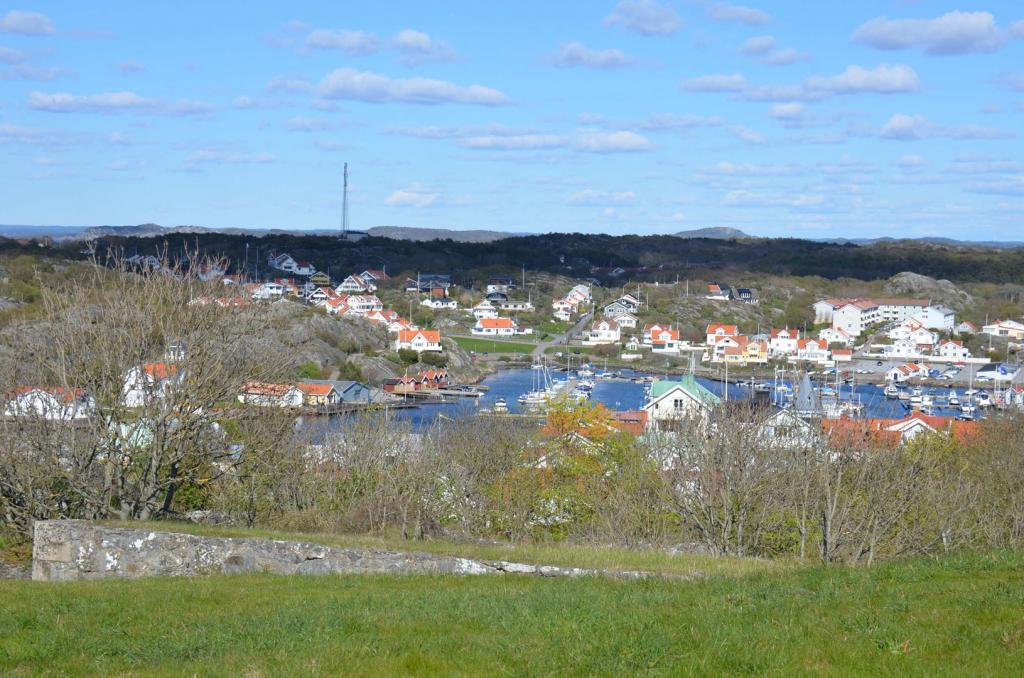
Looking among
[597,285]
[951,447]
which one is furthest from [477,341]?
[951,447]

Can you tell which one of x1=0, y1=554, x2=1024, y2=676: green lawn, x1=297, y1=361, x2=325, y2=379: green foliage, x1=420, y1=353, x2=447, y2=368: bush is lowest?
x1=420, y1=353, x2=447, y2=368: bush

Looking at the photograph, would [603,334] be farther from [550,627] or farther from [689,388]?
[550,627]

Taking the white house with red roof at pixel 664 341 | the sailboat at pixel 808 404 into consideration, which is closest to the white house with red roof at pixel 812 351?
the white house with red roof at pixel 664 341

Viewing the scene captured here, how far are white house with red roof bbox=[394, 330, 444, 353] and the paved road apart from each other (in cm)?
974

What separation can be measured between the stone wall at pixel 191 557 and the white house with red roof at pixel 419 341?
65724 mm

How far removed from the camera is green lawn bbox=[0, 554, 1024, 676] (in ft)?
19.9

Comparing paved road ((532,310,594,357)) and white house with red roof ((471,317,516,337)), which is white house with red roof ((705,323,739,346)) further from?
white house with red roof ((471,317,516,337))

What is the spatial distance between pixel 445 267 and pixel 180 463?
114869 millimetres

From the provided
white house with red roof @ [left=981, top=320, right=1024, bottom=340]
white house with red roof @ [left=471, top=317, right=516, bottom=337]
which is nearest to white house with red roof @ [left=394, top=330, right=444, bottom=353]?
white house with red roof @ [left=471, top=317, right=516, bottom=337]

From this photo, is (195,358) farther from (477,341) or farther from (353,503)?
(477,341)

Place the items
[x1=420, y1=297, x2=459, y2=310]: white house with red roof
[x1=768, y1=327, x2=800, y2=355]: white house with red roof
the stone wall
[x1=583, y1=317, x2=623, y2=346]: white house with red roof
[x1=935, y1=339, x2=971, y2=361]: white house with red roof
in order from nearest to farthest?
the stone wall
[x1=935, y1=339, x2=971, y2=361]: white house with red roof
[x1=768, y1=327, x2=800, y2=355]: white house with red roof
[x1=583, y1=317, x2=623, y2=346]: white house with red roof
[x1=420, y1=297, x2=459, y2=310]: white house with red roof

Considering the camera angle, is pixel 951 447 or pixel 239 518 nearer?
pixel 239 518

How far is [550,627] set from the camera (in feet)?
22.5

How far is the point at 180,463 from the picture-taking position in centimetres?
1568
